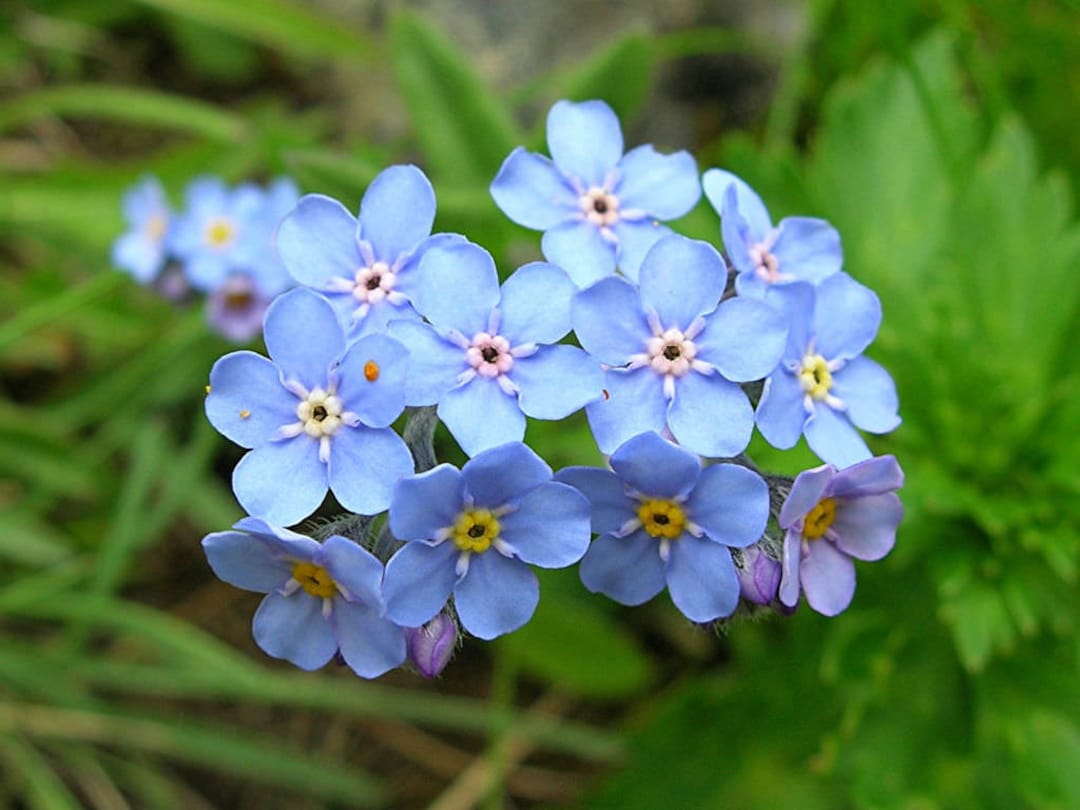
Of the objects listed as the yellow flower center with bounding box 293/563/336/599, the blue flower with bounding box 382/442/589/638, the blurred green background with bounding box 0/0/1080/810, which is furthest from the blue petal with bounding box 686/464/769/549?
the yellow flower center with bounding box 293/563/336/599

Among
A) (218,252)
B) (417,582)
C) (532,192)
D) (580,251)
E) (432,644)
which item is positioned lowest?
(432,644)

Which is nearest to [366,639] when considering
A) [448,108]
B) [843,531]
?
[843,531]

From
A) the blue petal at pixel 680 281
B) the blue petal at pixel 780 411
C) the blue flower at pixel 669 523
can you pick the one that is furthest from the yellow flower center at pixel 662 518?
the blue petal at pixel 680 281

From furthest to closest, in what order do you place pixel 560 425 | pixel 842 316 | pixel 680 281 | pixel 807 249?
pixel 560 425, pixel 807 249, pixel 842 316, pixel 680 281

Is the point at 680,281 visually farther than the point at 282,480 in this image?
Yes

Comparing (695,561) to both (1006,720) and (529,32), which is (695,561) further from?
(529,32)

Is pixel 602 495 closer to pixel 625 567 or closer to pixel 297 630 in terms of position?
pixel 625 567

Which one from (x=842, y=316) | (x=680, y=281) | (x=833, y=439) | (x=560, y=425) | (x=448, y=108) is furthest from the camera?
(x=560, y=425)

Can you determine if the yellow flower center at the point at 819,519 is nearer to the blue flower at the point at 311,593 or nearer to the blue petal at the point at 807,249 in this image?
the blue petal at the point at 807,249
